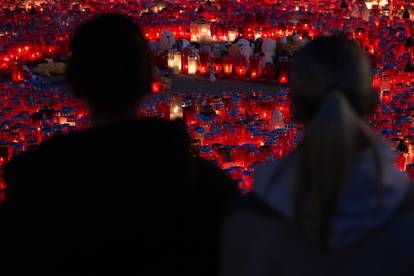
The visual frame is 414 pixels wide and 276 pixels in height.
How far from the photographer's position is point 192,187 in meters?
1.31

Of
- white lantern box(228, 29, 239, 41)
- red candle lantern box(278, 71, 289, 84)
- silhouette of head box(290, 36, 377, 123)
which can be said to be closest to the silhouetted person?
silhouette of head box(290, 36, 377, 123)

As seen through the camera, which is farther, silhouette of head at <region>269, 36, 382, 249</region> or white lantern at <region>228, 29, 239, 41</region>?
white lantern at <region>228, 29, 239, 41</region>

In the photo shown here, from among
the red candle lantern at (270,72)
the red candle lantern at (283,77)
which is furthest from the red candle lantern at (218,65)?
the red candle lantern at (283,77)

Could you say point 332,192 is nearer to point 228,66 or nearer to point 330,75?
point 330,75

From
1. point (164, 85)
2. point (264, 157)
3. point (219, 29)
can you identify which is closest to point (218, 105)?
point (264, 157)

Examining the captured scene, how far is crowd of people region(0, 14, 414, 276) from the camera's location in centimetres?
104

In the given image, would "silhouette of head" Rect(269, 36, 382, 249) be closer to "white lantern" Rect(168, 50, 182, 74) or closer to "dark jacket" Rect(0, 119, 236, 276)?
"dark jacket" Rect(0, 119, 236, 276)

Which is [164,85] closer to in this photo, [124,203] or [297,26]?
[297,26]

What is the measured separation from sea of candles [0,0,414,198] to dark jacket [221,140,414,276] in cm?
253

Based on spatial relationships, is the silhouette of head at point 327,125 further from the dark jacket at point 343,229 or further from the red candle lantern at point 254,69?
the red candle lantern at point 254,69

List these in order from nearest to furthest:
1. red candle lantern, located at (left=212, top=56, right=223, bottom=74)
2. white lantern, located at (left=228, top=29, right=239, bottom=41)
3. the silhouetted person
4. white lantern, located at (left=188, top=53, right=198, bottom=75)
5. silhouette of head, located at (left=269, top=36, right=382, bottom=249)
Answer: silhouette of head, located at (left=269, top=36, right=382, bottom=249), the silhouetted person, red candle lantern, located at (left=212, top=56, right=223, bottom=74), white lantern, located at (left=188, top=53, right=198, bottom=75), white lantern, located at (left=228, top=29, right=239, bottom=41)

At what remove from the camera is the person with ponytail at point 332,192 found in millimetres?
1005

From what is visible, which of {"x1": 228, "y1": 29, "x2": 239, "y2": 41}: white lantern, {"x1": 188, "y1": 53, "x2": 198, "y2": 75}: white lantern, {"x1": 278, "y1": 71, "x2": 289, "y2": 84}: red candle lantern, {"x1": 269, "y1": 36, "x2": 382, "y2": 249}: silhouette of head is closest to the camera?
{"x1": 269, "y1": 36, "x2": 382, "y2": 249}: silhouette of head

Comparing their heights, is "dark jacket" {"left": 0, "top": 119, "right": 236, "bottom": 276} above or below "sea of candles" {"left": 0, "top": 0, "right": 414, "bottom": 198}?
above
